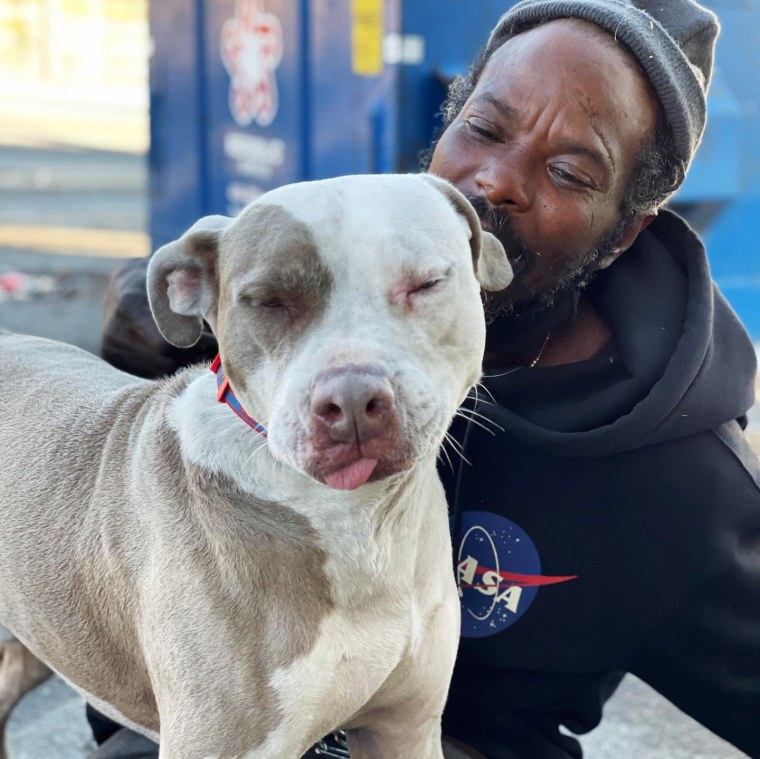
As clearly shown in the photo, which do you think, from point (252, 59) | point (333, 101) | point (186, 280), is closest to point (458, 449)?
point (186, 280)

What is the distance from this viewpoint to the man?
2.55 meters

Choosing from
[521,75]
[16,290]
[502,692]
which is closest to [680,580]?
[502,692]

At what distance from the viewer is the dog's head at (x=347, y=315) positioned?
1853 millimetres

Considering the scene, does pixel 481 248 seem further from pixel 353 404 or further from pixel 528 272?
pixel 353 404

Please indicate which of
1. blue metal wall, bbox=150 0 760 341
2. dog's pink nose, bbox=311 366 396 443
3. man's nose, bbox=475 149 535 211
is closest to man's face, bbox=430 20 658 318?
man's nose, bbox=475 149 535 211

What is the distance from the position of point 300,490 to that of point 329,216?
1.55 ft

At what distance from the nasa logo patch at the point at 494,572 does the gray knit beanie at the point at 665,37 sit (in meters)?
0.91

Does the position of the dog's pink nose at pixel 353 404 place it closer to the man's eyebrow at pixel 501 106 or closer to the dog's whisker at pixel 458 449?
the dog's whisker at pixel 458 449

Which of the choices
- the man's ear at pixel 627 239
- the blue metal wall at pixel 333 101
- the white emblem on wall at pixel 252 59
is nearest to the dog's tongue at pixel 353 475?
the man's ear at pixel 627 239

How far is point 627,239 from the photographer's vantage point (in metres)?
2.77

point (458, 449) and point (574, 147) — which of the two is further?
point (458, 449)

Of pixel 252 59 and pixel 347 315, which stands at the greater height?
pixel 347 315

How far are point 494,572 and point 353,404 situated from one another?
3.15 feet

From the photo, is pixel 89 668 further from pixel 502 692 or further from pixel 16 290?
pixel 16 290
